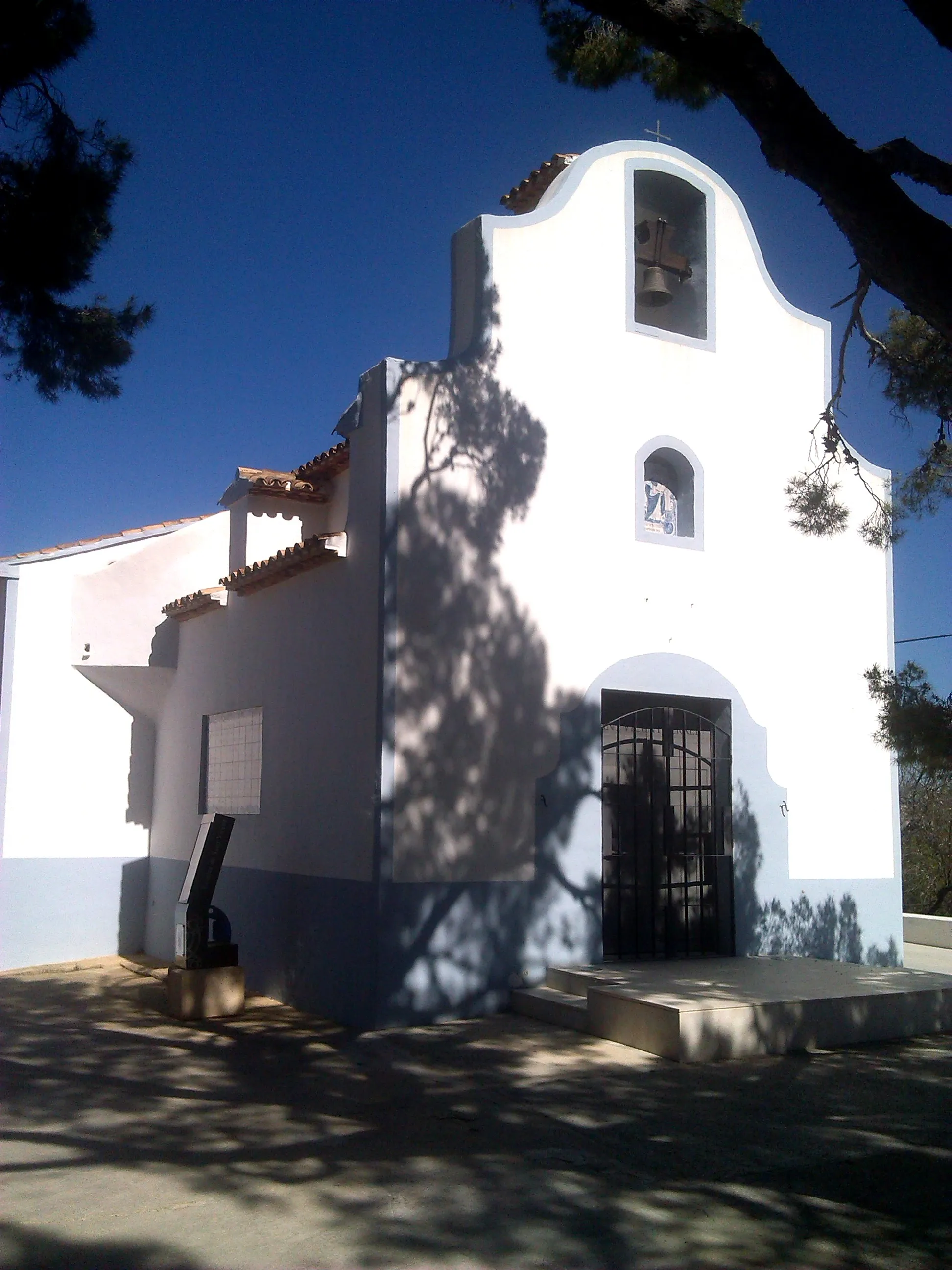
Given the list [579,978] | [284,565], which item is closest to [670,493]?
[284,565]

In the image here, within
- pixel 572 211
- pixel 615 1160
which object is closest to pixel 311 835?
pixel 615 1160

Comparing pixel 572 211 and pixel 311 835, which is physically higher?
pixel 572 211

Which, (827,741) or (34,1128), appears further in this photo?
(827,741)

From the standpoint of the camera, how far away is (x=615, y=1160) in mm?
5941

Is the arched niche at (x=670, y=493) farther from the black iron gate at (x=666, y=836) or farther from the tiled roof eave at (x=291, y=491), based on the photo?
the tiled roof eave at (x=291, y=491)

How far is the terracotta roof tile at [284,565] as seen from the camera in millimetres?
9891

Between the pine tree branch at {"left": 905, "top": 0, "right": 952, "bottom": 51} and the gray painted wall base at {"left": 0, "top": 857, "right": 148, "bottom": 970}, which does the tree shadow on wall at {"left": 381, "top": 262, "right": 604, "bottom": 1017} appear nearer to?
the pine tree branch at {"left": 905, "top": 0, "right": 952, "bottom": 51}

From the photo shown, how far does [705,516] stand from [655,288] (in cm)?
229

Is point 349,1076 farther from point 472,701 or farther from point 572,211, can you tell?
point 572,211

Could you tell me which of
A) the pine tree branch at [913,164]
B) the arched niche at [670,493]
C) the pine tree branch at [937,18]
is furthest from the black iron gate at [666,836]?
the pine tree branch at [937,18]

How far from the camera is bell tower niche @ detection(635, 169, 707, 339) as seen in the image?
11.5 meters

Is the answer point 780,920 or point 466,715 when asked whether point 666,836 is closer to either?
point 780,920

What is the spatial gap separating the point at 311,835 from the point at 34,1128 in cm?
390

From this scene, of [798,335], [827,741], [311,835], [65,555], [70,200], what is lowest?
[311,835]
